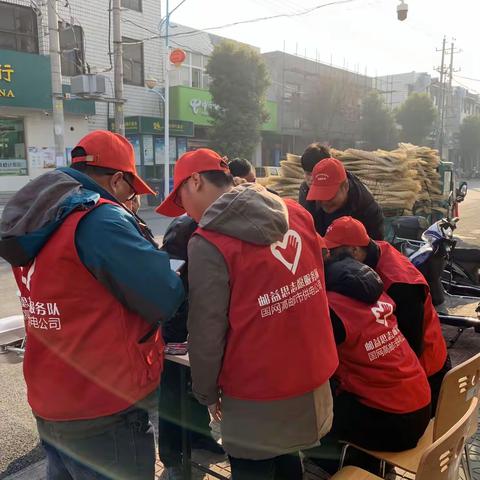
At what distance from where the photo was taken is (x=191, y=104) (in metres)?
23.6

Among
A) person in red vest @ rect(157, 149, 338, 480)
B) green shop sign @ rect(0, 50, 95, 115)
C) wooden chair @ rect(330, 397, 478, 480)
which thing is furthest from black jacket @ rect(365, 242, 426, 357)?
green shop sign @ rect(0, 50, 95, 115)

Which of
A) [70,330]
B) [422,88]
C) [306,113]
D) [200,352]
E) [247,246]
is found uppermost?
[422,88]

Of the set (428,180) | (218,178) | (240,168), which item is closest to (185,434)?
(218,178)

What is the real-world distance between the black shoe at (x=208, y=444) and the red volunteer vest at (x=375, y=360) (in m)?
1.23

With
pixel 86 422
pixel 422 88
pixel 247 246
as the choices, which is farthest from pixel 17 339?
pixel 422 88

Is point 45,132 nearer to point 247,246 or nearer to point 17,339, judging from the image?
point 17,339

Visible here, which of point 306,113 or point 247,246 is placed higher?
point 306,113

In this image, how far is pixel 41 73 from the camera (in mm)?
16219

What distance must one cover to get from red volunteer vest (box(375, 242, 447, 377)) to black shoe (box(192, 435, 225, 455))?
54.2 inches

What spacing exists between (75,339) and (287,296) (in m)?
0.70

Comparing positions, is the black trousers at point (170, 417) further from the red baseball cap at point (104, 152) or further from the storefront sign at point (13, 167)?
the storefront sign at point (13, 167)

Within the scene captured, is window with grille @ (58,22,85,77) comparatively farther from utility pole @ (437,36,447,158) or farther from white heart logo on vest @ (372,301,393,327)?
utility pole @ (437,36,447,158)

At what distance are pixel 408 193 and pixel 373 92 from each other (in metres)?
33.3

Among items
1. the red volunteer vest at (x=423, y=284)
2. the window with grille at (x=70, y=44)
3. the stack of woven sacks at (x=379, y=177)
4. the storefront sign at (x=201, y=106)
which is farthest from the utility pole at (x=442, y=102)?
the red volunteer vest at (x=423, y=284)
